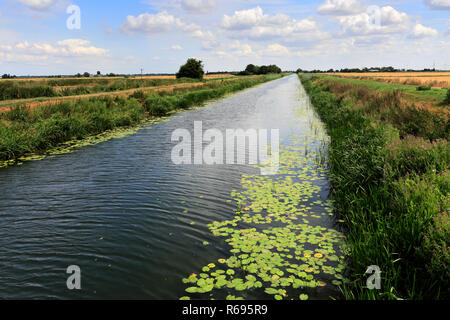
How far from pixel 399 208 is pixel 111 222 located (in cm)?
621

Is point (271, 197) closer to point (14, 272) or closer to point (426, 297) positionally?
point (426, 297)

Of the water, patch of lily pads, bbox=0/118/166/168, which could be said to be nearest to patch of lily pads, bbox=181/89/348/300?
the water

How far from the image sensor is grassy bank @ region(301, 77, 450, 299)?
4055 millimetres

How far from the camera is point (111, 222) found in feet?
22.2

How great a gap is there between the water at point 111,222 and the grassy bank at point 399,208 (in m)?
0.86

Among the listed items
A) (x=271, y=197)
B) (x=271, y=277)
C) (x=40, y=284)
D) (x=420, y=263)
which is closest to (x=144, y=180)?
(x=271, y=197)

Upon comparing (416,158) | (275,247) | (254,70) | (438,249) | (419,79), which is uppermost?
(254,70)

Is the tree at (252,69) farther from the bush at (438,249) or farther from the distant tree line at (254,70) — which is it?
the bush at (438,249)

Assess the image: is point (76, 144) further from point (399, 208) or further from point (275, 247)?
point (399, 208)

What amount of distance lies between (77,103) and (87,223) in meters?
15.2

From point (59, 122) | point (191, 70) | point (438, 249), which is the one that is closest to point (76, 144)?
point (59, 122)

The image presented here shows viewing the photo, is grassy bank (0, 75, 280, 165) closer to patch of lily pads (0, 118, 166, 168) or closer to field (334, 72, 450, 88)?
patch of lily pads (0, 118, 166, 168)

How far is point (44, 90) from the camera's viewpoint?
1205 inches

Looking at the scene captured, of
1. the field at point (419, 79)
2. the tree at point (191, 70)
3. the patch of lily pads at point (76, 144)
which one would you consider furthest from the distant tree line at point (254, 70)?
the patch of lily pads at point (76, 144)
